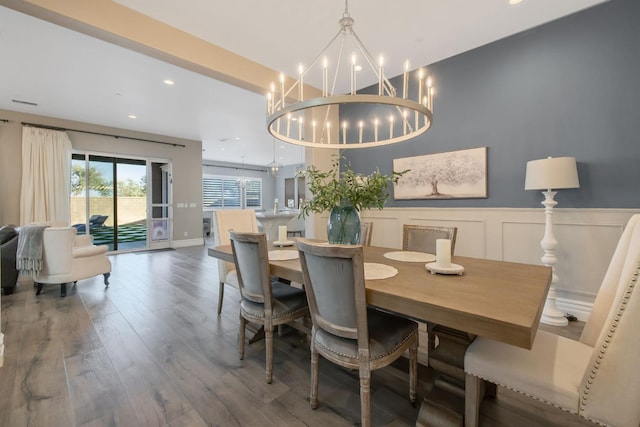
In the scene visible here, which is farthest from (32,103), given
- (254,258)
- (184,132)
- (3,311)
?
(254,258)

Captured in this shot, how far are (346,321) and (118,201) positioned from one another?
22.8ft

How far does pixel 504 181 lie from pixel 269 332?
282cm

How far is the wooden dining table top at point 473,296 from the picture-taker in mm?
878

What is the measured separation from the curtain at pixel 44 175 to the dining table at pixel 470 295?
5.88 m

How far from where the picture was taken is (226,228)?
9.16 ft

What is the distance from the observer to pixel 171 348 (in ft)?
6.92

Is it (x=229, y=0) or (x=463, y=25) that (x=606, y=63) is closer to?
(x=463, y=25)

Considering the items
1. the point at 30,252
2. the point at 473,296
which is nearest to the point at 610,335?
the point at 473,296

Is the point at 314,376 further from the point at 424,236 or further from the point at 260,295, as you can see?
the point at 424,236

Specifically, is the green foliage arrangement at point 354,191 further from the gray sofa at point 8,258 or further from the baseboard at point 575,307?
the gray sofa at point 8,258

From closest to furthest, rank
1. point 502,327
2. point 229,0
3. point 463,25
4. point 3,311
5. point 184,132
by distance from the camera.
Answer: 1. point 502,327
2. point 229,0
3. point 463,25
4. point 3,311
5. point 184,132

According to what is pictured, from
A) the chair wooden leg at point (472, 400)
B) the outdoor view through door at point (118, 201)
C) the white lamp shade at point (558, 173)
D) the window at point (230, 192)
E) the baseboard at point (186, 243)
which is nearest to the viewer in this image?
the chair wooden leg at point (472, 400)

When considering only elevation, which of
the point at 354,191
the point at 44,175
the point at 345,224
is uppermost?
the point at 44,175

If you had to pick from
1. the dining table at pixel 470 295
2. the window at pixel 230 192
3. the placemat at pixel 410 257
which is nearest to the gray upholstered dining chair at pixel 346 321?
the dining table at pixel 470 295
